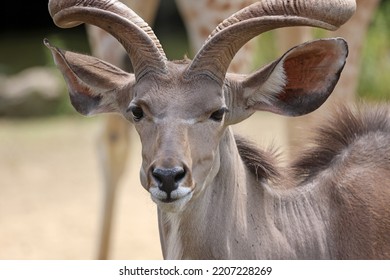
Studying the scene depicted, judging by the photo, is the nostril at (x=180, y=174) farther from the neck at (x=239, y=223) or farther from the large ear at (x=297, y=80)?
the large ear at (x=297, y=80)

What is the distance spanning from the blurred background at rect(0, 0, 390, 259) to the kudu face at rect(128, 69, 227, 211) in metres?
1.49

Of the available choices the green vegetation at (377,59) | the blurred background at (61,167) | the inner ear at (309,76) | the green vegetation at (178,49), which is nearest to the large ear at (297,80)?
the inner ear at (309,76)

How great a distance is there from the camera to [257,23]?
4.31 meters

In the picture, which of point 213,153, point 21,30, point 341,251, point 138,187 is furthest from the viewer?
point 21,30

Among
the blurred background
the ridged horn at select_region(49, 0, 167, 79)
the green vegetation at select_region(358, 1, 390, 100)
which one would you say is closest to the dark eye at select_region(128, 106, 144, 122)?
the ridged horn at select_region(49, 0, 167, 79)

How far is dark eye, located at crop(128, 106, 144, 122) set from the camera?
4289 millimetres

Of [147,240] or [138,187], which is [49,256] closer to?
[147,240]

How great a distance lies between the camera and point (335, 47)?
14.4 ft

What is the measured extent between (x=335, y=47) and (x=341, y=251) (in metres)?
0.86

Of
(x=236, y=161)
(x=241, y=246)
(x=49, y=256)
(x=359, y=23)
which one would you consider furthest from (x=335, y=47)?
(x=49, y=256)

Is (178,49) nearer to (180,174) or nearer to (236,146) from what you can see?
(236,146)

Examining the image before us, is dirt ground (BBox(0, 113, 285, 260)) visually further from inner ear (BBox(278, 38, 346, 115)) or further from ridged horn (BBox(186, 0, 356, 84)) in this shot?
ridged horn (BBox(186, 0, 356, 84))

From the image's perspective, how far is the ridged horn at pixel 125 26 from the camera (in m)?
4.37

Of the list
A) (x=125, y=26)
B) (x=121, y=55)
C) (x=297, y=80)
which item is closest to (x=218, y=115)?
(x=297, y=80)
